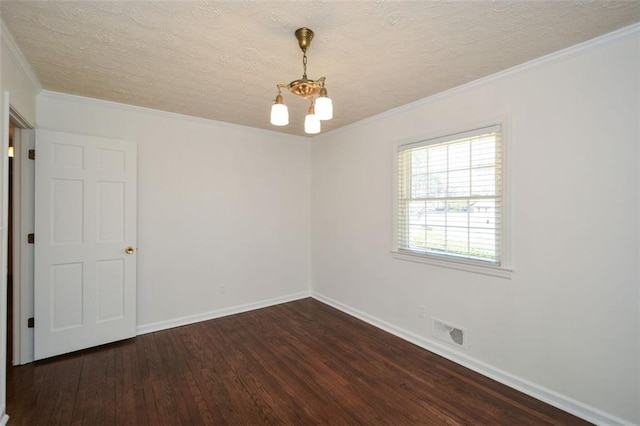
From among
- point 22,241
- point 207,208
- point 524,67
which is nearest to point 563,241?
point 524,67

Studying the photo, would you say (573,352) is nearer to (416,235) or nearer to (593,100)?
(416,235)

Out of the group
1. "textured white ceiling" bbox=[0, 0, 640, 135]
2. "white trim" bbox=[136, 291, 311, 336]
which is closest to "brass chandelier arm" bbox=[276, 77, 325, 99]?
"textured white ceiling" bbox=[0, 0, 640, 135]

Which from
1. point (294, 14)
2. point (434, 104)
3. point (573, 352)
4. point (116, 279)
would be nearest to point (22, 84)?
point (116, 279)

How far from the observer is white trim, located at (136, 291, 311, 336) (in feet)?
11.3

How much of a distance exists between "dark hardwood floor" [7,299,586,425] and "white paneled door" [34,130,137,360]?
0.87 feet

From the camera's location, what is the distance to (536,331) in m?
2.29

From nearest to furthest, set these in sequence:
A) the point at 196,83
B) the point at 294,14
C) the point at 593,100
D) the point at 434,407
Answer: the point at 294,14 < the point at 593,100 < the point at 434,407 < the point at 196,83

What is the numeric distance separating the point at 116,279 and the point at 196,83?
2201mm

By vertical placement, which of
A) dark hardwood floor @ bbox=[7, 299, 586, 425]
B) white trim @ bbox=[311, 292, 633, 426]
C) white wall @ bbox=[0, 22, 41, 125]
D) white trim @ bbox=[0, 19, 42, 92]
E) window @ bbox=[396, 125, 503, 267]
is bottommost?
dark hardwood floor @ bbox=[7, 299, 586, 425]

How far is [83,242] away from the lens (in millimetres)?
2988

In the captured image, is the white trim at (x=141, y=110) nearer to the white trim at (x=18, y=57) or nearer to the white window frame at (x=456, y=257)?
the white trim at (x=18, y=57)

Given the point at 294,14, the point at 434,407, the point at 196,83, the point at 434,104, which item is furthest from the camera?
the point at 434,104

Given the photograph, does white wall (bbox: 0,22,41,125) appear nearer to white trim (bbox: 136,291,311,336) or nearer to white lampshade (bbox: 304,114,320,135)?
white lampshade (bbox: 304,114,320,135)

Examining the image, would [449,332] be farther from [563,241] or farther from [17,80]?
[17,80]
